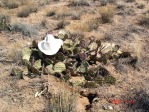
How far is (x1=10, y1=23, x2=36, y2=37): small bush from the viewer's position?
9023 millimetres

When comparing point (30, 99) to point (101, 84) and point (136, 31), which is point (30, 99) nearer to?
point (101, 84)

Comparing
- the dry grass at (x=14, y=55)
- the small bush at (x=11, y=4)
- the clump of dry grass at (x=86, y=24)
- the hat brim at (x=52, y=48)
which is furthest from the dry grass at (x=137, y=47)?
the small bush at (x=11, y=4)

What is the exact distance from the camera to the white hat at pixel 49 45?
673cm

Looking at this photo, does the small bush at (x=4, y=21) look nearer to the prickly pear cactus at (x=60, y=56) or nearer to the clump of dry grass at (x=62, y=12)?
the clump of dry grass at (x=62, y=12)

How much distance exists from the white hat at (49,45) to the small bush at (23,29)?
2226mm

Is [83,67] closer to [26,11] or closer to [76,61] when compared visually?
[76,61]

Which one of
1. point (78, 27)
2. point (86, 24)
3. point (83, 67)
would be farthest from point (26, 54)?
point (86, 24)

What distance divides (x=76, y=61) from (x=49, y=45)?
0.75 meters

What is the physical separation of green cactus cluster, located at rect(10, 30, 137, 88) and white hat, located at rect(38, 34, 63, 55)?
15cm

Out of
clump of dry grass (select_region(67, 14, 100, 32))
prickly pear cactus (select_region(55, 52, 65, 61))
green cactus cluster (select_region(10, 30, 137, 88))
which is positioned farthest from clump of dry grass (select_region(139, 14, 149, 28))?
prickly pear cactus (select_region(55, 52, 65, 61))

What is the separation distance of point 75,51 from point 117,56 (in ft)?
3.48

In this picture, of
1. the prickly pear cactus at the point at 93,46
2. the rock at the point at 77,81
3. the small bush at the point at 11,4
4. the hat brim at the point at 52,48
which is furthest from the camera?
the small bush at the point at 11,4

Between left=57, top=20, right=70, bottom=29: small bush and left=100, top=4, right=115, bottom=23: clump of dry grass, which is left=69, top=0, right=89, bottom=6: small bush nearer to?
left=100, top=4, right=115, bottom=23: clump of dry grass

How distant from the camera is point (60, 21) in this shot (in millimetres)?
10242
